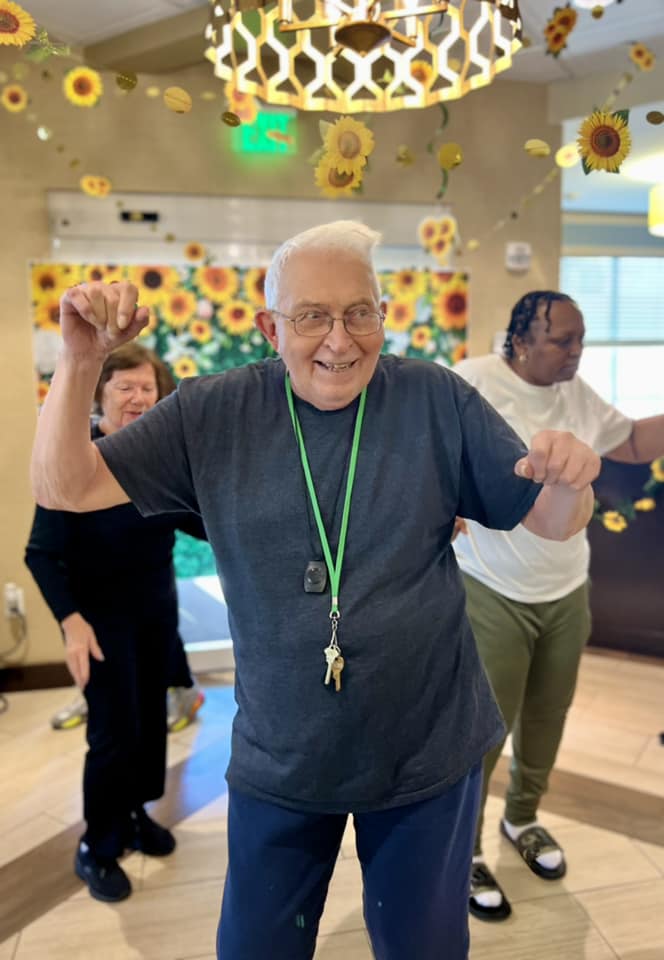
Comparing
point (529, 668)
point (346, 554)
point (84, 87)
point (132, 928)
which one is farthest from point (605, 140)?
point (132, 928)

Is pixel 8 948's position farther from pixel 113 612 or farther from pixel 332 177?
pixel 332 177

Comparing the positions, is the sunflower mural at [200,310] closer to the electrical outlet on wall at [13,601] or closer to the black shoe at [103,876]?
the electrical outlet on wall at [13,601]

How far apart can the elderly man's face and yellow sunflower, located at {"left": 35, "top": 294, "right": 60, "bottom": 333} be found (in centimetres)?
232

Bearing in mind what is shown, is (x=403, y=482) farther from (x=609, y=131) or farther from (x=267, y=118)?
(x=267, y=118)

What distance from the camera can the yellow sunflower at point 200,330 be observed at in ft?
10.4

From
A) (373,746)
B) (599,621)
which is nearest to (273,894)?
(373,746)

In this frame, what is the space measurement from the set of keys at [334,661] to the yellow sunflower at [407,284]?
250 cm

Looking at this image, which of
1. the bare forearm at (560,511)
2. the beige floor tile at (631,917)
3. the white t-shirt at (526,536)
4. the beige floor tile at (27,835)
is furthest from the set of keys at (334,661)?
the beige floor tile at (27,835)

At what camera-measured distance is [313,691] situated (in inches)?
40.8

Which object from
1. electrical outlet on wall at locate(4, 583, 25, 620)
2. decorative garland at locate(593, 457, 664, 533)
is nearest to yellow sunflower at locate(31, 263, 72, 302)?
electrical outlet on wall at locate(4, 583, 25, 620)

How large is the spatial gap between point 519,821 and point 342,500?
1484mm

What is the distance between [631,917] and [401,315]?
237 cm

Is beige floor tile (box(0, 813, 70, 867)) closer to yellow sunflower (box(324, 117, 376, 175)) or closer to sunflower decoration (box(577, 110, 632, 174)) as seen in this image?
yellow sunflower (box(324, 117, 376, 175))

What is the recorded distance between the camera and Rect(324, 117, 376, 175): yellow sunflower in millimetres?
1364
